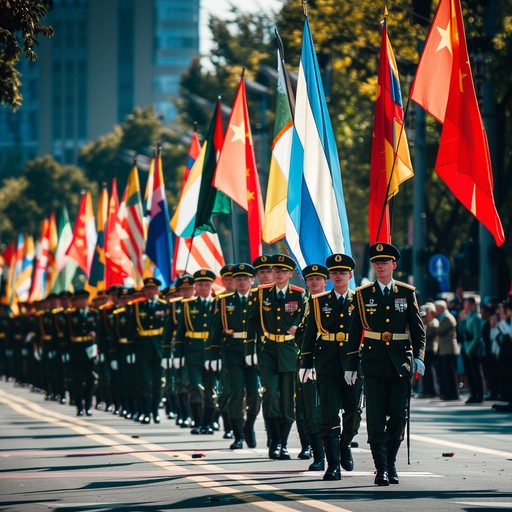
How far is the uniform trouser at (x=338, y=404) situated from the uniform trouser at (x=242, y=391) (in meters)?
3.22

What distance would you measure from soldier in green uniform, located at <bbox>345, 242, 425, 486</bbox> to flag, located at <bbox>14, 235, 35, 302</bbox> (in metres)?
31.8

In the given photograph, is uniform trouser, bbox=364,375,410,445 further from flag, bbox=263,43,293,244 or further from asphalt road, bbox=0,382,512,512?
flag, bbox=263,43,293,244

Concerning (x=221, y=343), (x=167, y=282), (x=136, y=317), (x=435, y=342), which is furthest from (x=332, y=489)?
(x=435, y=342)

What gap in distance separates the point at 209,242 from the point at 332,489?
37.1 ft

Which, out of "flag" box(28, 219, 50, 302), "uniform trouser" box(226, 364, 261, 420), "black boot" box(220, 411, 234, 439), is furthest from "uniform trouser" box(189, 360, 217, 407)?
"flag" box(28, 219, 50, 302)

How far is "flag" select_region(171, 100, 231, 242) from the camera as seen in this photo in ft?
70.9

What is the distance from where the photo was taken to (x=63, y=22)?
189m

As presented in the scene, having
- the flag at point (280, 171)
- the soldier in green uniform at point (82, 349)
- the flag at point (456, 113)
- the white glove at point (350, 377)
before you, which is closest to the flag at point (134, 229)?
the soldier in green uniform at point (82, 349)

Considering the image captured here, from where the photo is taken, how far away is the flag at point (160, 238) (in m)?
26.0

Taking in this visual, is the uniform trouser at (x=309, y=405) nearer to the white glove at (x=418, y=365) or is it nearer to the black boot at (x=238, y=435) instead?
the white glove at (x=418, y=365)

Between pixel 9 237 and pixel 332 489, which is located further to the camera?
pixel 9 237

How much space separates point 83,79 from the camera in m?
188

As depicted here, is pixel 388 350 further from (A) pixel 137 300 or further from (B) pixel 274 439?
(A) pixel 137 300

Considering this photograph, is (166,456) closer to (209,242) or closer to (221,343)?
(221,343)
